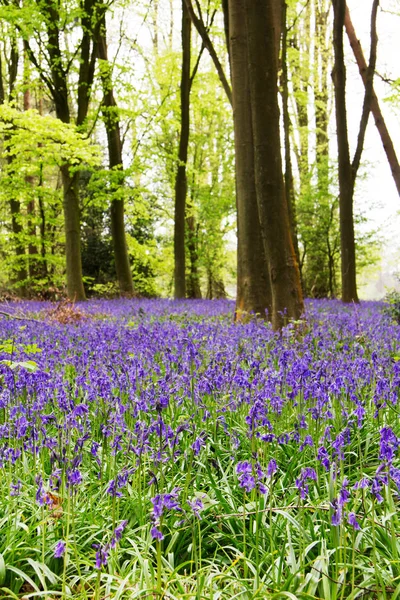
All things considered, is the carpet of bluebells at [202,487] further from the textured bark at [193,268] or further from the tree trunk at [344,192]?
the textured bark at [193,268]

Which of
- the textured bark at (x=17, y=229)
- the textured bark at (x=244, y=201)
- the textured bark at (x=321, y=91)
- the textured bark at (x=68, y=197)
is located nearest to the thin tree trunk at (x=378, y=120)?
the textured bark at (x=321, y=91)

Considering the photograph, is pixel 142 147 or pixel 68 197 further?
pixel 142 147

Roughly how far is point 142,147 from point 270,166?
14146 millimetres

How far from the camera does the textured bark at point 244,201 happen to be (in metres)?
9.06

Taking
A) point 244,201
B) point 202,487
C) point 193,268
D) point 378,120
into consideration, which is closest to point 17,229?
point 193,268

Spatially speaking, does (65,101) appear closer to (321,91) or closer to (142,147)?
(142,147)

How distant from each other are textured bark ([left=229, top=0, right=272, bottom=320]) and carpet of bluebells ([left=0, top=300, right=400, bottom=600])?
430 cm

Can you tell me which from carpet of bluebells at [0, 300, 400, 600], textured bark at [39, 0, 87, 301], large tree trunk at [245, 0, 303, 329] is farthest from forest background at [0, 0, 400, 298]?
carpet of bluebells at [0, 300, 400, 600]

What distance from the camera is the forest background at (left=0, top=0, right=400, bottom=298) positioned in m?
15.5

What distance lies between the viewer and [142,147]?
20.2 meters

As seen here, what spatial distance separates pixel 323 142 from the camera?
2778cm

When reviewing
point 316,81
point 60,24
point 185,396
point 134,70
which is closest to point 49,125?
point 60,24

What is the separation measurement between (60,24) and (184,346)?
1362 centimetres

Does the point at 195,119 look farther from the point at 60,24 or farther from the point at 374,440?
the point at 374,440
